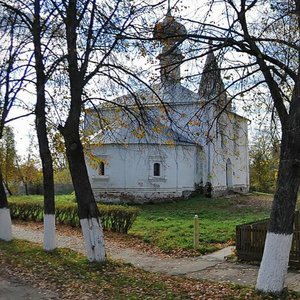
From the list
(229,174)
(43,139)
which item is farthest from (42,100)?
(229,174)

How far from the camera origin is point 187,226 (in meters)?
19.1

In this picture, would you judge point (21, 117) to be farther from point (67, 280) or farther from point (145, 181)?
point (145, 181)

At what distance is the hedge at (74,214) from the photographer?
59.4ft

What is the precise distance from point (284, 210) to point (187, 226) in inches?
465

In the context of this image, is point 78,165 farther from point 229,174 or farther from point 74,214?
point 229,174

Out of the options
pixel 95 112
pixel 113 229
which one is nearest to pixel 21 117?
pixel 95 112

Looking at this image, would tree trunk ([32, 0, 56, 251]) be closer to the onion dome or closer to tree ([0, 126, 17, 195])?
the onion dome

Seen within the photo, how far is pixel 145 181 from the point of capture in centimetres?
3344

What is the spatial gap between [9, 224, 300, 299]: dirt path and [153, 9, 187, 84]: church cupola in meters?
4.65

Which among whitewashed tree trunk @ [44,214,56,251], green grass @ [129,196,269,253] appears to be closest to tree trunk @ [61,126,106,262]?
whitewashed tree trunk @ [44,214,56,251]

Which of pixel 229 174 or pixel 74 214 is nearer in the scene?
pixel 74 214

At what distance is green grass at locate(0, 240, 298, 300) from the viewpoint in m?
7.91

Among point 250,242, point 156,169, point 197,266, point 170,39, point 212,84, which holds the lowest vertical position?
point 197,266

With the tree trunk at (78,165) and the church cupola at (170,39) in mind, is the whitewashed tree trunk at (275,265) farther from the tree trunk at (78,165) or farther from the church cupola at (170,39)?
the tree trunk at (78,165)
